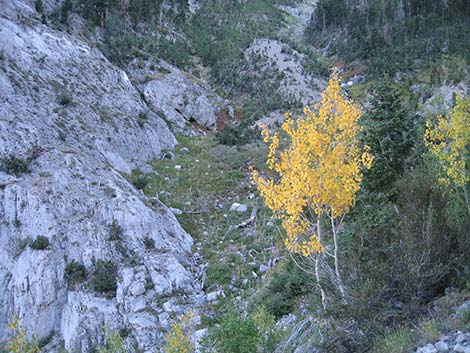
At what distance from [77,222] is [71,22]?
76.2 feet

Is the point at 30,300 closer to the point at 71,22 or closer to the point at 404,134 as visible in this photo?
the point at 404,134

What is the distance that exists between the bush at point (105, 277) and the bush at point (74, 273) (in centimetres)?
46

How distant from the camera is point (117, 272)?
15.2m

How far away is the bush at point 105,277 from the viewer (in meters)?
14.5

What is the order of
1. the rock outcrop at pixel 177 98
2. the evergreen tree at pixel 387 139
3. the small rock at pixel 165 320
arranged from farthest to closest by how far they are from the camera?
the rock outcrop at pixel 177 98, the evergreen tree at pixel 387 139, the small rock at pixel 165 320

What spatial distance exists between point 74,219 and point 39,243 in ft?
5.52

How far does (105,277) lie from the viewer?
48.6 feet

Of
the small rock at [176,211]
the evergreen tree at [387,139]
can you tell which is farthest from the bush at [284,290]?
the small rock at [176,211]

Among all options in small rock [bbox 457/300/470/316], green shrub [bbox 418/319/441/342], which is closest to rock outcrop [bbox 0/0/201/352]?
green shrub [bbox 418/319/441/342]

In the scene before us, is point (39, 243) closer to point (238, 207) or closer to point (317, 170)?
point (238, 207)

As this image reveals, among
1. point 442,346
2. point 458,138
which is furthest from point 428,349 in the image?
point 458,138

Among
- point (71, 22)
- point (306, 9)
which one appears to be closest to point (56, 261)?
point (71, 22)

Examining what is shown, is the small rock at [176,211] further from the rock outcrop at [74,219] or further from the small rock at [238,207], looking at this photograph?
the small rock at [238,207]

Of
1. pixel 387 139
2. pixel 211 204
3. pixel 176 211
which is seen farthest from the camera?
pixel 211 204
